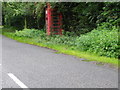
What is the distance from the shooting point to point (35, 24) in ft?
105

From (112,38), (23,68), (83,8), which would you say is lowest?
(23,68)

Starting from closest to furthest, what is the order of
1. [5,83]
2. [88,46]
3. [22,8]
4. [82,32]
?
[5,83] < [88,46] < [82,32] < [22,8]

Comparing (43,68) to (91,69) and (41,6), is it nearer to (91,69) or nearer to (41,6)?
(91,69)

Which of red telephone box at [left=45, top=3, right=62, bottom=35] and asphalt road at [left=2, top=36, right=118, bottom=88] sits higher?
red telephone box at [left=45, top=3, right=62, bottom=35]

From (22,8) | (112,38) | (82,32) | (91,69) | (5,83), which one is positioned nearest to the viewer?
(5,83)

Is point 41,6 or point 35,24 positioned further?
point 35,24

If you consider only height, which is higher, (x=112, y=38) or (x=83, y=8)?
(x=83, y=8)

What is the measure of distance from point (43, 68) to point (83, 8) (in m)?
11.5

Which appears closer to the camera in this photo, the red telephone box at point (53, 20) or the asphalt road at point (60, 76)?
the asphalt road at point (60, 76)

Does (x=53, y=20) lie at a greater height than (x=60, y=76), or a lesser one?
greater

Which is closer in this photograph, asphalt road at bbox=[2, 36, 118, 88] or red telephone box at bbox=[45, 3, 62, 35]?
asphalt road at bbox=[2, 36, 118, 88]

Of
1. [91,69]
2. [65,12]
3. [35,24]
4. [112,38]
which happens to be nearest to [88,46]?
[112,38]

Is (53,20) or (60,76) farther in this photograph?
(53,20)

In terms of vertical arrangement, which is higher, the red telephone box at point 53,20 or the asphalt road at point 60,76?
the red telephone box at point 53,20
